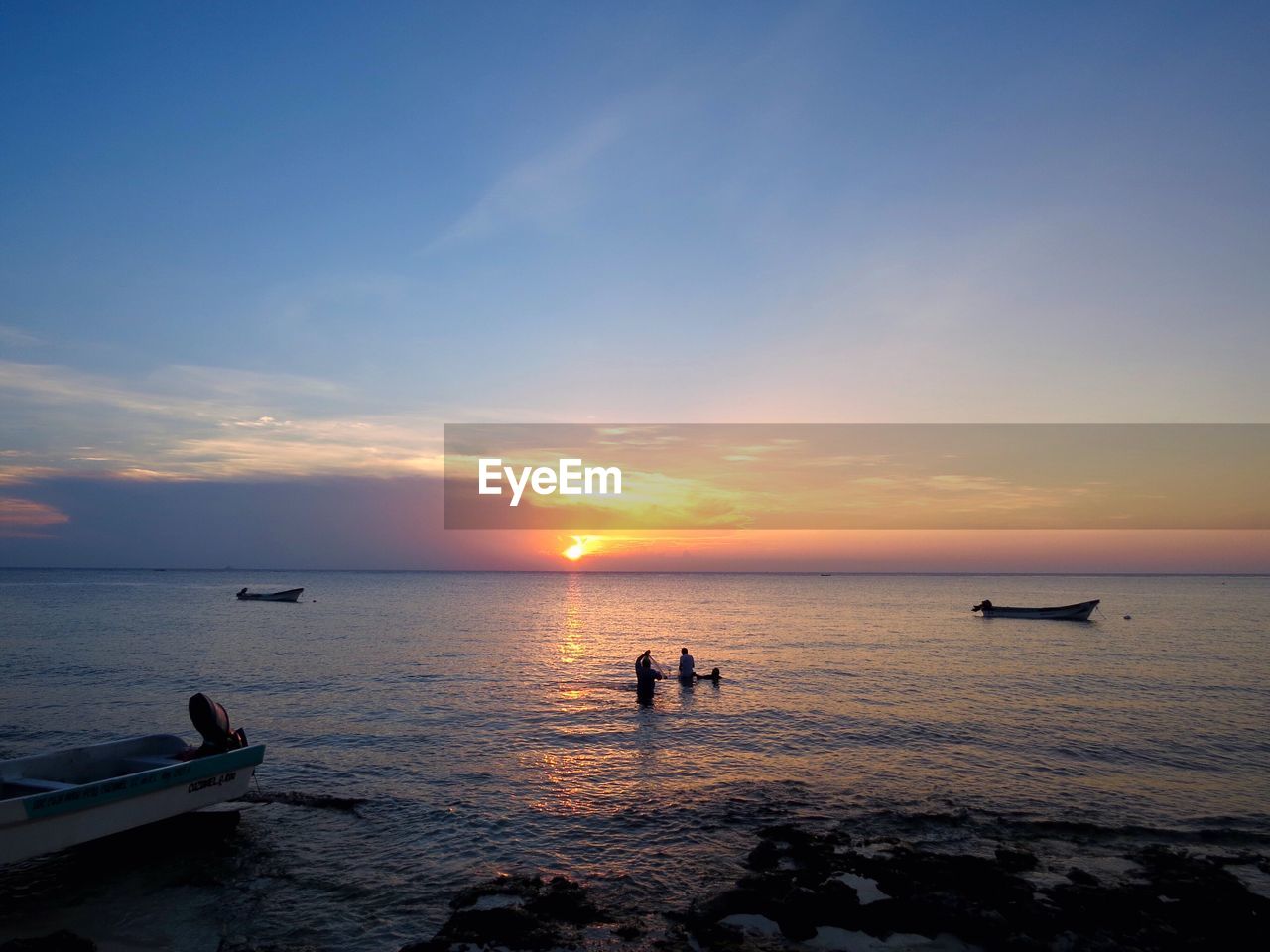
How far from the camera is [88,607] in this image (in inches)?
3546

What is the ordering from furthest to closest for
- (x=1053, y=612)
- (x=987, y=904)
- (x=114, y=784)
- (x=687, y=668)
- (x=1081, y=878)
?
(x=1053, y=612) < (x=687, y=668) < (x=114, y=784) < (x=1081, y=878) < (x=987, y=904)

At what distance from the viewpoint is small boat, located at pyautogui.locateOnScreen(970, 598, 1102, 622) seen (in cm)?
8069

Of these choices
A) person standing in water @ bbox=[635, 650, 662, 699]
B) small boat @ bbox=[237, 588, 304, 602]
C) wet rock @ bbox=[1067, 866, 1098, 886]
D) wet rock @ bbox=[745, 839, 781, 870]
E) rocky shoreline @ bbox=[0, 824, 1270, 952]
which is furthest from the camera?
small boat @ bbox=[237, 588, 304, 602]

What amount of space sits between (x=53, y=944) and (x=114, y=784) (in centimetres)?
382

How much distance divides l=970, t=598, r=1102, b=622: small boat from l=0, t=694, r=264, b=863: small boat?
280ft

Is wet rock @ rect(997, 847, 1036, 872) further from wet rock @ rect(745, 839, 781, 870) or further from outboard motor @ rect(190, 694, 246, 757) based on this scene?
outboard motor @ rect(190, 694, 246, 757)

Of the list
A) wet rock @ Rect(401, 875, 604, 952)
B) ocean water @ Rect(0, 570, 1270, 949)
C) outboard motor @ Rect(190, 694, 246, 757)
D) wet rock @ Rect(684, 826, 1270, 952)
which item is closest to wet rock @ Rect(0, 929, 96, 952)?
ocean water @ Rect(0, 570, 1270, 949)

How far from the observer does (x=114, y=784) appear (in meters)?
14.5

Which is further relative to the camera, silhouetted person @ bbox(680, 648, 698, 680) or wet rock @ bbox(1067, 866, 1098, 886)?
silhouetted person @ bbox(680, 648, 698, 680)

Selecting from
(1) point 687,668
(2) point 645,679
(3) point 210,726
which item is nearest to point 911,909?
(3) point 210,726

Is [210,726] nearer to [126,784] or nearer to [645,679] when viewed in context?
[126,784]

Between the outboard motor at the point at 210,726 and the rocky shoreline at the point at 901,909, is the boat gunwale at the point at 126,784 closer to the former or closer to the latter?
the outboard motor at the point at 210,726

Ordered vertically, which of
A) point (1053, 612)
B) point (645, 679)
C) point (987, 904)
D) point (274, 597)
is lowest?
point (1053, 612)

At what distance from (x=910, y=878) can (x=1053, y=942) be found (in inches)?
→ 104
